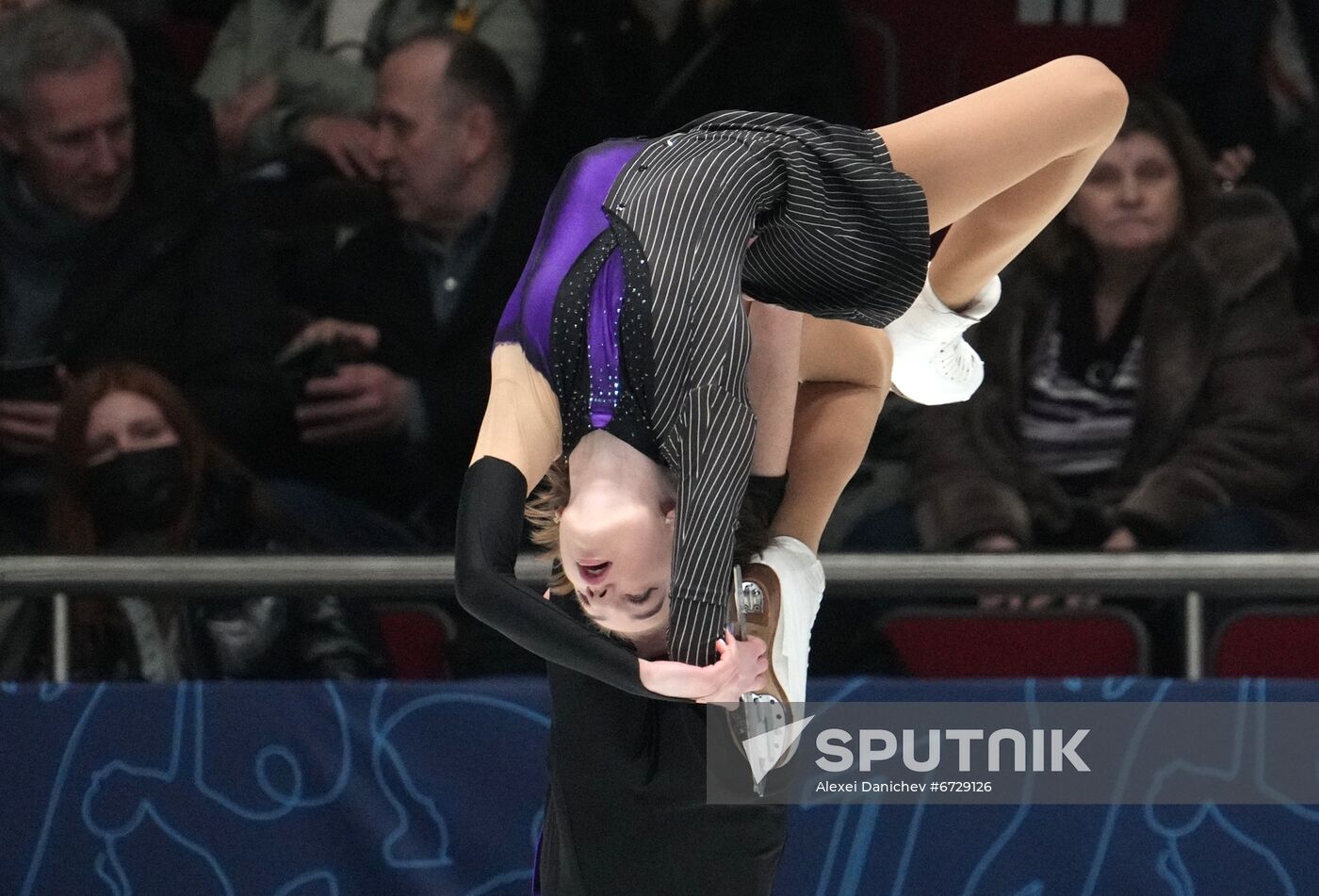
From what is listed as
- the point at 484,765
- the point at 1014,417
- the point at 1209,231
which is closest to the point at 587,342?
the point at 484,765

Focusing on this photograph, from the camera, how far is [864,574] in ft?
9.87

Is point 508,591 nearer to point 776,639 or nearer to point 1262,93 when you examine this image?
point 776,639

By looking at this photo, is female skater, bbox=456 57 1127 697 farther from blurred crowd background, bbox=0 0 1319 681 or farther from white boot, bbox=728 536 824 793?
blurred crowd background, bbox=0 0 1319 681

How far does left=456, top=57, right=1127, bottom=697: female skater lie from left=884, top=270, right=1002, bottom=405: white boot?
0.69 ft

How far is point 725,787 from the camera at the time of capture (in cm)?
241

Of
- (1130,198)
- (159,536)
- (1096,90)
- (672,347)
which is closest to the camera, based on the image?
(672,347)

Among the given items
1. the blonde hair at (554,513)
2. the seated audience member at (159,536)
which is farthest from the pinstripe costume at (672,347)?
the seated audience member at (159,536)

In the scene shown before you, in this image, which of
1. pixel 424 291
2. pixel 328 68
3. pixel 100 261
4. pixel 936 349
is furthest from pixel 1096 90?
pixel 100 261

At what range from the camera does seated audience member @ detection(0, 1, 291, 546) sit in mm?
3861

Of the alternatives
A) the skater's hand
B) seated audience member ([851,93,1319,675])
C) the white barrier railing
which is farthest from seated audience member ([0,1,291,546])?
the skater's hand

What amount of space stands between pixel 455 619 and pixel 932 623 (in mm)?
980

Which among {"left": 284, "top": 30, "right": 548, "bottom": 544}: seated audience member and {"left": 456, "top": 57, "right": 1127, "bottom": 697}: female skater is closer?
{"left": 456, "top": 57, "right": 1127, "bottom": 697}: female skater

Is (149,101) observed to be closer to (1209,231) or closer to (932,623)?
(932,623)

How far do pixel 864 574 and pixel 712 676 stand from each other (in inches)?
38.2
